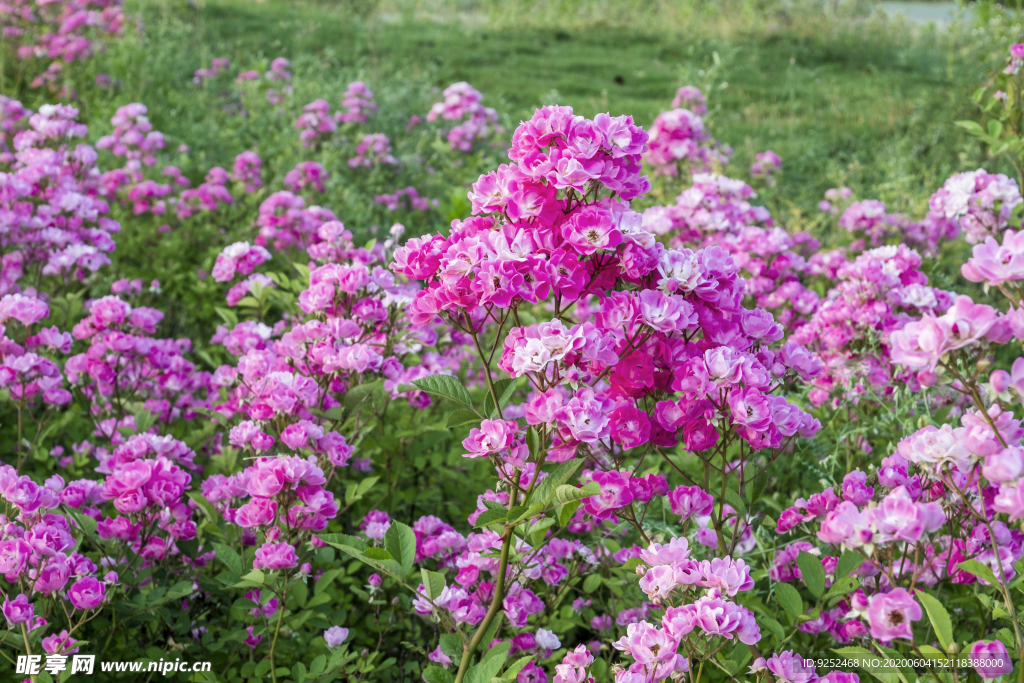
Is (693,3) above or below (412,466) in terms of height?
above

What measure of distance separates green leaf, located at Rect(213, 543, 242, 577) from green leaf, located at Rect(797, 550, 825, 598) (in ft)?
4.10

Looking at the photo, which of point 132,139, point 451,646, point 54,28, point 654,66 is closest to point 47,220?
point 132,139

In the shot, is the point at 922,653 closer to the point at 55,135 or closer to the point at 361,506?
the point at 361,506

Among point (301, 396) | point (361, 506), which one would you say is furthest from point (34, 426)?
point (301, 396)

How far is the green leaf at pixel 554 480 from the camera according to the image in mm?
1338

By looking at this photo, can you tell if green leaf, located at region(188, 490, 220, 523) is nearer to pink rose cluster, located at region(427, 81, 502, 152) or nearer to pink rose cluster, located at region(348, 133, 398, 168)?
pink rose cluster, located at region(348, 133, 398, 168)

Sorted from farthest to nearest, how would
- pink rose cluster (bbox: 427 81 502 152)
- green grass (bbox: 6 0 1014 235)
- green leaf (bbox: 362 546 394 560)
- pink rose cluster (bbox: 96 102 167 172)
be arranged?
green grass (bbox: 6 0 1014 235) → pink rose cluster (bbox: 427 81 502 152) → pink rose cluster (bbox: 96 102 167 172) → green leaf (bbox: 362 546 394 560)

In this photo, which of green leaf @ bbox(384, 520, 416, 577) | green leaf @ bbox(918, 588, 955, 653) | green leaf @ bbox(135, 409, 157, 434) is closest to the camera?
green leaf @ bbox(918, 588, 955, 653)

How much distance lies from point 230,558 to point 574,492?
3.38 ft

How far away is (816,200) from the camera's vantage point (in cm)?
636

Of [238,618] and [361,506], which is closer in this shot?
[238,618]

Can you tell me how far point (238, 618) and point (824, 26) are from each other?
42.9ft

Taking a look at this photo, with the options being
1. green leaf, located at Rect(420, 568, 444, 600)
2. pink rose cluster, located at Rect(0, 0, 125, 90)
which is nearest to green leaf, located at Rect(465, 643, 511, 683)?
green leaf, located at Rect(420, 568, 444, 600)

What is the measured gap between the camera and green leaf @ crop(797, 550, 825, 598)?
165cm
